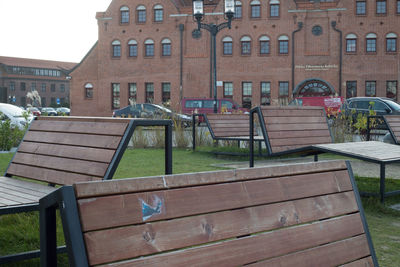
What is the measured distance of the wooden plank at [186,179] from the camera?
54.7 inches

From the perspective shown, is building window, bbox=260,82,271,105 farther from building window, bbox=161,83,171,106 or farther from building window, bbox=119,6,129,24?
building window, bbox=119,6,129,24

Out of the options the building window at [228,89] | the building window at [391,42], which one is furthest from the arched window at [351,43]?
the building window at [228,89]

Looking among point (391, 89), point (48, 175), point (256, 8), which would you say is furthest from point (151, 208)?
point (256, 8)

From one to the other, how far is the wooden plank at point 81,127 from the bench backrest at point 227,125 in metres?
6.54

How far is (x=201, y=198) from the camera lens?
1.60 metres

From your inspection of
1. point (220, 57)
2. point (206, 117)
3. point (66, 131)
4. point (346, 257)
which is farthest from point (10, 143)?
point (220, 57)

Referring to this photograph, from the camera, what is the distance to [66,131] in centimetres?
387

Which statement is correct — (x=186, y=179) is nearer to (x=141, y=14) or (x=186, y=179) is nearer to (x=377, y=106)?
(x=377, y=106)

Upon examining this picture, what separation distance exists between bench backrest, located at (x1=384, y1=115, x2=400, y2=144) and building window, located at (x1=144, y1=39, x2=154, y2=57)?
30063 millimetres

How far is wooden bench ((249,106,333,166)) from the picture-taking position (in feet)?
22.2

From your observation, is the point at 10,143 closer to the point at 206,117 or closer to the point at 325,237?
the point at 206,117

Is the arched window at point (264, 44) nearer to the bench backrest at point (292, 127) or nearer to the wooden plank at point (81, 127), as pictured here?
the bench backrest at point (292, 127)

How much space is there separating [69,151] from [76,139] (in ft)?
0.35

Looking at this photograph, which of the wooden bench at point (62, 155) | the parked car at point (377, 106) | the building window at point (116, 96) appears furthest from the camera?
the building window at point (116, 96)
